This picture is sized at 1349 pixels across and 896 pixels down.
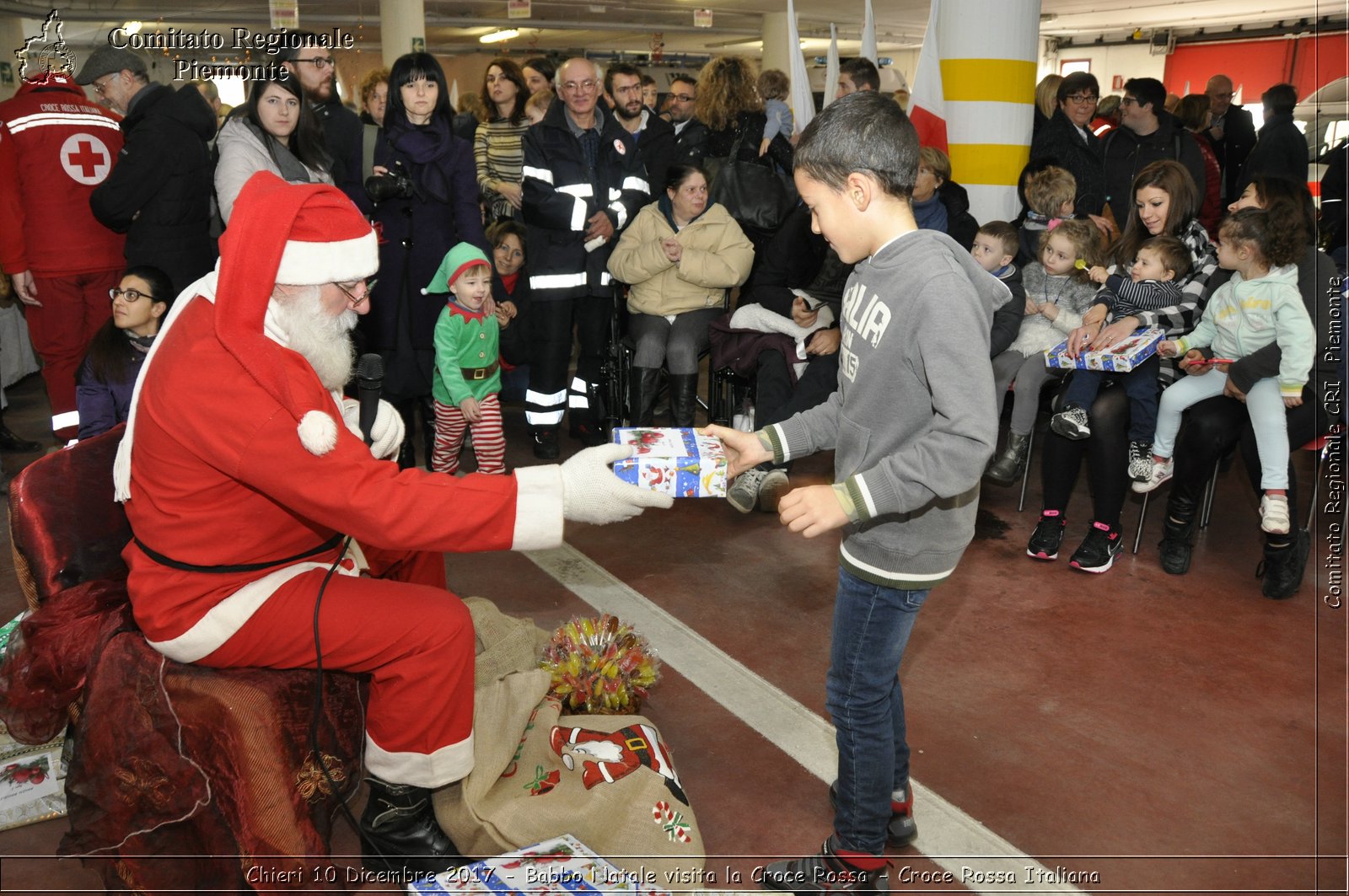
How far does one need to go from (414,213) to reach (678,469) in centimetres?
322

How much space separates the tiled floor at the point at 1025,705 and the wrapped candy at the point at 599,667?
186mm

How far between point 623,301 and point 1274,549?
352cm

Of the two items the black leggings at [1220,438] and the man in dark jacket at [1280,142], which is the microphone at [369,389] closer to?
the black leggings at [1220,438]

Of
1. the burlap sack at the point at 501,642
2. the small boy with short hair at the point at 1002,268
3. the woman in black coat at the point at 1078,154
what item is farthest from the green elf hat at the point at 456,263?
the woman in black coat at the point at 1078,154

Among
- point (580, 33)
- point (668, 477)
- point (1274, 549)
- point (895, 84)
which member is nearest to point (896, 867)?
point (668, 477)

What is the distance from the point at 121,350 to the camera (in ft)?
13.6

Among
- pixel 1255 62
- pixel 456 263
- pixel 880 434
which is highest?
pixel 1255 62

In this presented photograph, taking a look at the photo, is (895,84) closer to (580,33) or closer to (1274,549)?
(580,33)

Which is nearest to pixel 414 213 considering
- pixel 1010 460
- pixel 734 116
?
pixel 734 116

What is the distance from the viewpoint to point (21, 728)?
2.46 meters

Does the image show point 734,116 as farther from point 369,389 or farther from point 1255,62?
point 1255,62

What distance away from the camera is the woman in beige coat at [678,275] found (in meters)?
5.42

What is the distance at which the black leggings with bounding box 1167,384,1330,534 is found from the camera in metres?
4.23

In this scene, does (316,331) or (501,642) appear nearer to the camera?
(316,331)
